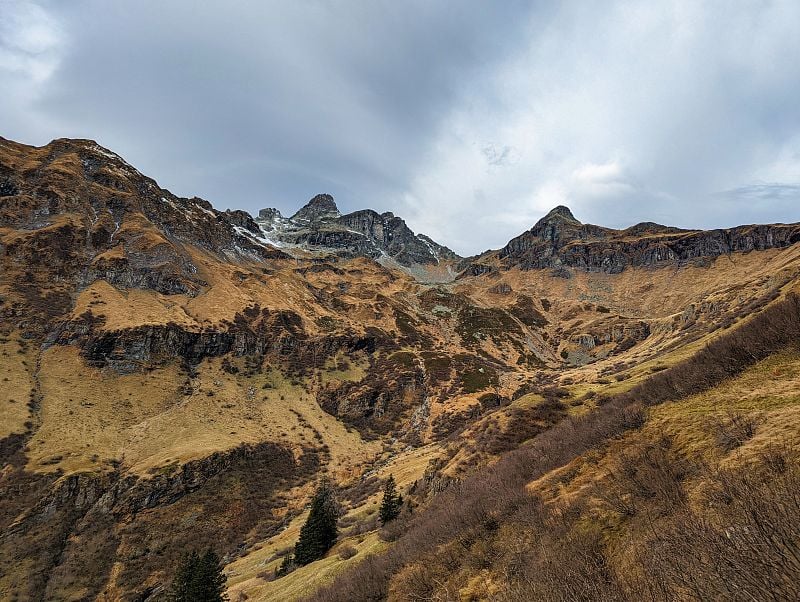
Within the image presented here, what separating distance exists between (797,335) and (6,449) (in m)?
78.7

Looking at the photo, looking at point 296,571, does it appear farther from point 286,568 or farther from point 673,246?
point 673,246

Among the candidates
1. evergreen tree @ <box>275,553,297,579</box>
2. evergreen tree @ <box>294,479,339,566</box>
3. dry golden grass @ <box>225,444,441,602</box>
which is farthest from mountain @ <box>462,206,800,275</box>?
evergreen tree @ <box>275,553,297,579</box>

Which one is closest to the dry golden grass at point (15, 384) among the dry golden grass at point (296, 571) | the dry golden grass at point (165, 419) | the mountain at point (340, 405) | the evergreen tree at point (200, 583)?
the mountain at point (340, 405)

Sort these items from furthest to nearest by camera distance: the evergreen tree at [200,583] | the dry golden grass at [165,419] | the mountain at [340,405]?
the dry golden grass at [165,419] → the evergreen tree at [200,583] → the mountain at [340,405]

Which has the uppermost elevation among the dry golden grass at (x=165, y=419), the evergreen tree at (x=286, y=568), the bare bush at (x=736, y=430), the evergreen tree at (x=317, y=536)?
the dry golden grass at (x=165, y=419)

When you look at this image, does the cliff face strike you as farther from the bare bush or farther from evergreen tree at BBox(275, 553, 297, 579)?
the bare bush

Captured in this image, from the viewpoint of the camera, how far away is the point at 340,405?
282ft

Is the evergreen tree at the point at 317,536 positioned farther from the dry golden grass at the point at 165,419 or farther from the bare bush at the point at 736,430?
the dry golden grass at the point at 165,419

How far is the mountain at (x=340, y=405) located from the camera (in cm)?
977

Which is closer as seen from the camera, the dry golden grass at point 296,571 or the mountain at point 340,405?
the mountain at point 340,405

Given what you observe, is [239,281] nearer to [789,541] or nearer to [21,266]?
[21,266]

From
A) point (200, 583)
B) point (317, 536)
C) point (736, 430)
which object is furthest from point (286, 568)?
point (736, 430)

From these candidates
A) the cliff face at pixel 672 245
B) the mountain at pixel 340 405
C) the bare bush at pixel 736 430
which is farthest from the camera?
the cliff face at pixel 672 245

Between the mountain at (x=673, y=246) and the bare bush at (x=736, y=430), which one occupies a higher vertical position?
the mountain at (x=673, y=246)
